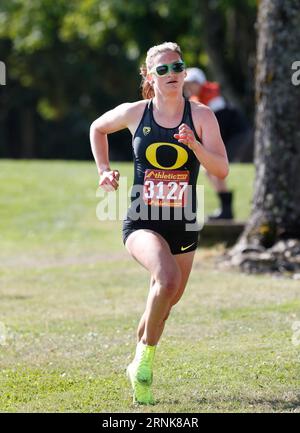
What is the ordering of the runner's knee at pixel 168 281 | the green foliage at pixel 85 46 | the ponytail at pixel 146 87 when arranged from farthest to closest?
the green foliage at pixel 85 46 < the ponytail at pixel 146 87 < the runner's knee at pixel 168 281

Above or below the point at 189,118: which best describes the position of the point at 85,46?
below

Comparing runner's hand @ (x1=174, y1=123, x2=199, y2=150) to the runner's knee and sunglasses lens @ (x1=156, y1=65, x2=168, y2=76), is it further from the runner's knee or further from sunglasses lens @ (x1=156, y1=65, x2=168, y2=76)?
the runner's knee

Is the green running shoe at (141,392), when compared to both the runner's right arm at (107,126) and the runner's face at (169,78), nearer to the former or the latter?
the runner's right arm at (107,126)

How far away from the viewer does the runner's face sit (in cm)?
620

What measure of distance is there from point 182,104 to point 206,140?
31 cm

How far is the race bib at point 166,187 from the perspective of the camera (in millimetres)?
6191

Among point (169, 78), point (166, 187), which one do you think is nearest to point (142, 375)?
point (166, 187)

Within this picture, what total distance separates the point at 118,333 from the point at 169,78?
9.47 feet

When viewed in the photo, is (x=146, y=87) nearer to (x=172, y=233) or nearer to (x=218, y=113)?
(x=172, y=233)

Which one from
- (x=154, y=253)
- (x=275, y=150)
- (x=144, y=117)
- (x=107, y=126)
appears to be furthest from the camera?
(x=275, y=150)

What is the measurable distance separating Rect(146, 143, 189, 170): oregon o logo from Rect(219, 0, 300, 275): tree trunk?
5.42 meters

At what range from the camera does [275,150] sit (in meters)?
11.8

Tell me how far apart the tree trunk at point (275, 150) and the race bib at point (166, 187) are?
537 centimetres

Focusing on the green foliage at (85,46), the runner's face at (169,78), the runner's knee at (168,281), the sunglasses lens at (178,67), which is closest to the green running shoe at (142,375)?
the runner's knee at (168,281)
